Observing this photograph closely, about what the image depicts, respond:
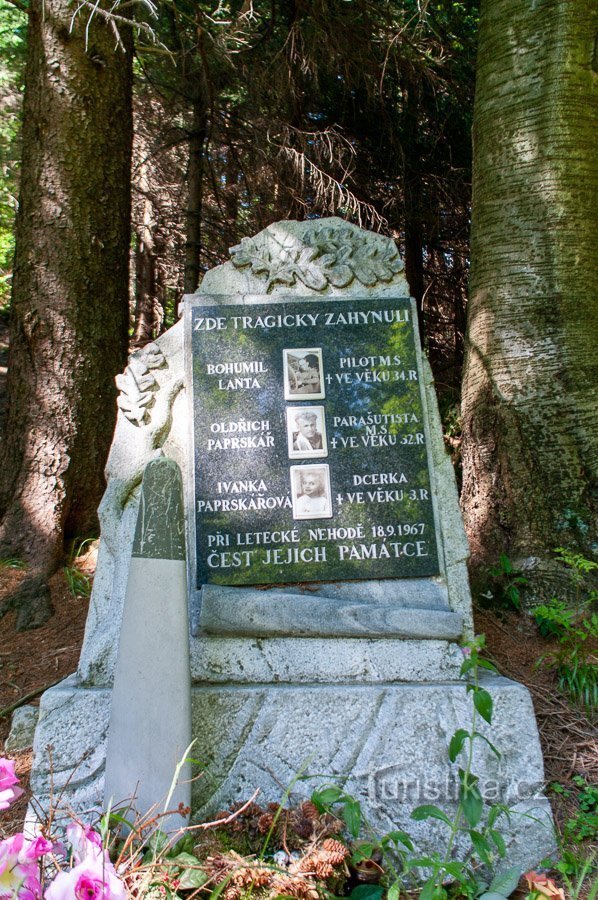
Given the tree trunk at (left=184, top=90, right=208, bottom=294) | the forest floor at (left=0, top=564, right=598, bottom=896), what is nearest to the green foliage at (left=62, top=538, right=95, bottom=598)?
the forest floor at (left=0, top=564, right=598, bottom=896)

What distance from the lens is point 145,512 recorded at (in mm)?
2461

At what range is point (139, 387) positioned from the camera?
10.5 ft

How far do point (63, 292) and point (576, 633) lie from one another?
359cm

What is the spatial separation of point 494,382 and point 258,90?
375cm

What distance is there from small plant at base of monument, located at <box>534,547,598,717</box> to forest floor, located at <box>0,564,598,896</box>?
0.07 m

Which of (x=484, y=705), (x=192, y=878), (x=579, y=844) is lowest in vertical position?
(x=579, y=844)

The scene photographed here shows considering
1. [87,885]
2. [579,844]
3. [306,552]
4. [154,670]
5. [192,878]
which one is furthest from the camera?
[306,552]

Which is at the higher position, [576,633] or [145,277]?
[145,277]

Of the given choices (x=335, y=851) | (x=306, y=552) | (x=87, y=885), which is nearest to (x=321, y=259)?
(x=306, y=552)

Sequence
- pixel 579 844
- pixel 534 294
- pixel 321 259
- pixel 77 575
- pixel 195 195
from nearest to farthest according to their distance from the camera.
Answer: pixel 579 844 → pixel 321 259 → pixel 534 294 → pixel 77 575 → pixel 195 195

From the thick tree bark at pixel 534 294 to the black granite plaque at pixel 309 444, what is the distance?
1.18 metres

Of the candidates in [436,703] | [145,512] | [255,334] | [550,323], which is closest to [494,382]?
[550,323]

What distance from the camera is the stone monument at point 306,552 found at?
2.64 meters

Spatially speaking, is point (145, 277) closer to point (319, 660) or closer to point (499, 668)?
point (499, 668)
